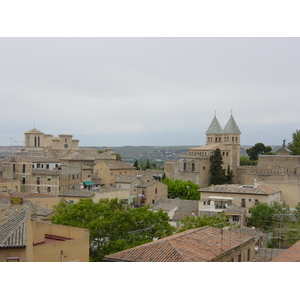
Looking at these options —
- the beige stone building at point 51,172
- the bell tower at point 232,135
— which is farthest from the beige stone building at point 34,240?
the bell tower at point 232,135

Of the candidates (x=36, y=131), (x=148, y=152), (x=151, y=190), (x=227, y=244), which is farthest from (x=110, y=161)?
(x=148, y=152)

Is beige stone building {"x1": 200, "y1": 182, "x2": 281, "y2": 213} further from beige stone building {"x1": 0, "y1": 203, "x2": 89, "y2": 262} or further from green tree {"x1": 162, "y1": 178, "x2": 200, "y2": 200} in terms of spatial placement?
beige stone building {"x1": 0, "y1": 203, "x2": 89, "y2": 262}

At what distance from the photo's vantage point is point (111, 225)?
18.9 m

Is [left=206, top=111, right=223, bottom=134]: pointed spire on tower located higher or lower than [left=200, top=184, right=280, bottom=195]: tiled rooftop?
higher

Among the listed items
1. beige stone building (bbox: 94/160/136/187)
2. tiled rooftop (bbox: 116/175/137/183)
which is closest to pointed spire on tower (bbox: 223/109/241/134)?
beige stone building (bbox: 94/160/136/187)

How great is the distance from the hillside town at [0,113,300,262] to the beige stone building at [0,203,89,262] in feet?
0.08

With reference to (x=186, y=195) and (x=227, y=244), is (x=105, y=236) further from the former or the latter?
(x=186, y=195)

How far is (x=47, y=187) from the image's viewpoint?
38.3 metres

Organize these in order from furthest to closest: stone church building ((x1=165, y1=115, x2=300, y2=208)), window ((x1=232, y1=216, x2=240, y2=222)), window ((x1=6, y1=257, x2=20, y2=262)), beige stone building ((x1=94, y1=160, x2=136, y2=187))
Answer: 1. stone church building ((x1=165, y1=115, x2=300, y2=208))
2. beige stone building ((x1=94, y1=160, x2=136, y2=187))
3. window ((x1=232, y1=216, x2=240, y2=222))
4. window ((x1=6, y1=257, x2=20, y2=262))

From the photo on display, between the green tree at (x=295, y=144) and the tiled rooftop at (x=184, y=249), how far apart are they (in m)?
47.7

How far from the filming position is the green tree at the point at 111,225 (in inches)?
702

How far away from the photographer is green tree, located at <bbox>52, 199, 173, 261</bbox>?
58.5ft

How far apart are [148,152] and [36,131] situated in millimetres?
113684

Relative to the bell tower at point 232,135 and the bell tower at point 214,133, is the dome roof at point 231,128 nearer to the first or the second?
the bell tower at point 232,135
